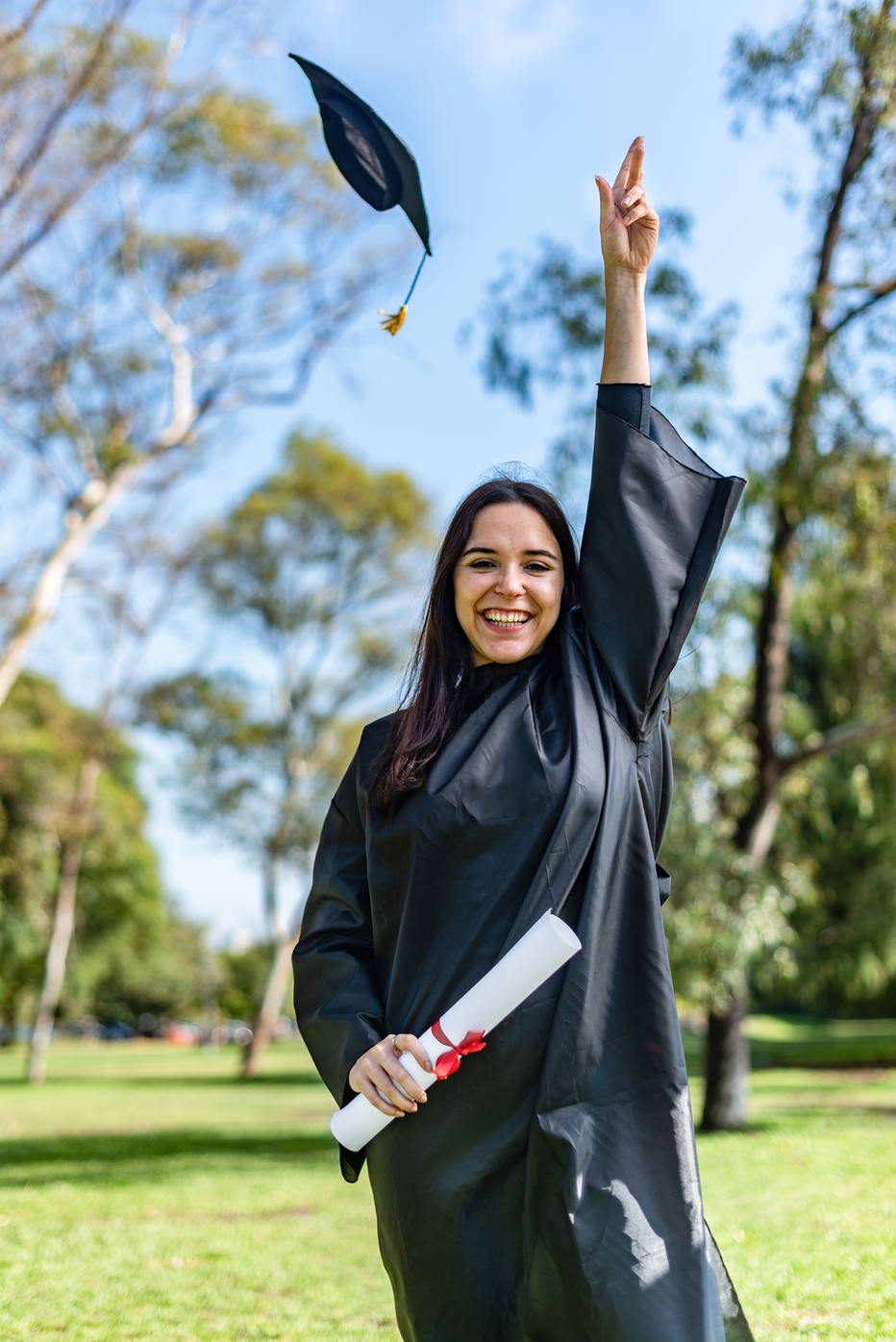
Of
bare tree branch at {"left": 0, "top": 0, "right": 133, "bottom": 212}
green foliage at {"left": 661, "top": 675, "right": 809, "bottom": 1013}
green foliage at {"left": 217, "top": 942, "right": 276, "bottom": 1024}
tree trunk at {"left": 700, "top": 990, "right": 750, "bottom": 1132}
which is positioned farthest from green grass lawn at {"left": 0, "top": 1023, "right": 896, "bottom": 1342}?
green foliage at {"left": 217, "top": 942, "right": 276, "bottom": 1024}

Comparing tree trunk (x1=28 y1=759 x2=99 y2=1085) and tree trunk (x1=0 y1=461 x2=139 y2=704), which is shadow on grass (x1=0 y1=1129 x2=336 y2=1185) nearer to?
tree trunk (x1=0 y1=461 x2=139 y2=704)

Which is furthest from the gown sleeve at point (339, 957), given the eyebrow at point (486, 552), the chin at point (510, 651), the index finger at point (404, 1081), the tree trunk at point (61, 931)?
the tree trunk at point (61, 931)

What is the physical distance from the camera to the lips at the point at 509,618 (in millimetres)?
2037

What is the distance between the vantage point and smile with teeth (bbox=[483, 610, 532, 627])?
6.68ft

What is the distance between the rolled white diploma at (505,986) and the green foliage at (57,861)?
20.6 meters

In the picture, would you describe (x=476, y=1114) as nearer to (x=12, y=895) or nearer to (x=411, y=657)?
(x=411, y=657)

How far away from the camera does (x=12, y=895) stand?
92.0ft

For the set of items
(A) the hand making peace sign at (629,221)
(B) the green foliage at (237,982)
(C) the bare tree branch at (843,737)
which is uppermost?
(A) the hand making peace sign at (629,221)

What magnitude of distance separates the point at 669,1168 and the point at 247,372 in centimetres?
1363

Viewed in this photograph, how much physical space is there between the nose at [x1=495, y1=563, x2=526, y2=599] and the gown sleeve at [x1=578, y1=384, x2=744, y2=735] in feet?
0.37

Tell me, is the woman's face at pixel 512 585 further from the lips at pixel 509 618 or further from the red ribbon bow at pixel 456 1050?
the red ribbon bow at pixel 456 1050

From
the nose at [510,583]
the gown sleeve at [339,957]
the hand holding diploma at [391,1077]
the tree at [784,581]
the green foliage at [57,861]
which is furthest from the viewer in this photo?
the green foliage at [57,861]

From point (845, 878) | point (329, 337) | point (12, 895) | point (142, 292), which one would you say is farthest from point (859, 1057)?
point (12, 895)

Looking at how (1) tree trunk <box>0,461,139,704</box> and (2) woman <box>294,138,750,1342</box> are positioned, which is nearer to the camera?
(2) woman <box>294,138,750,1342</box>
